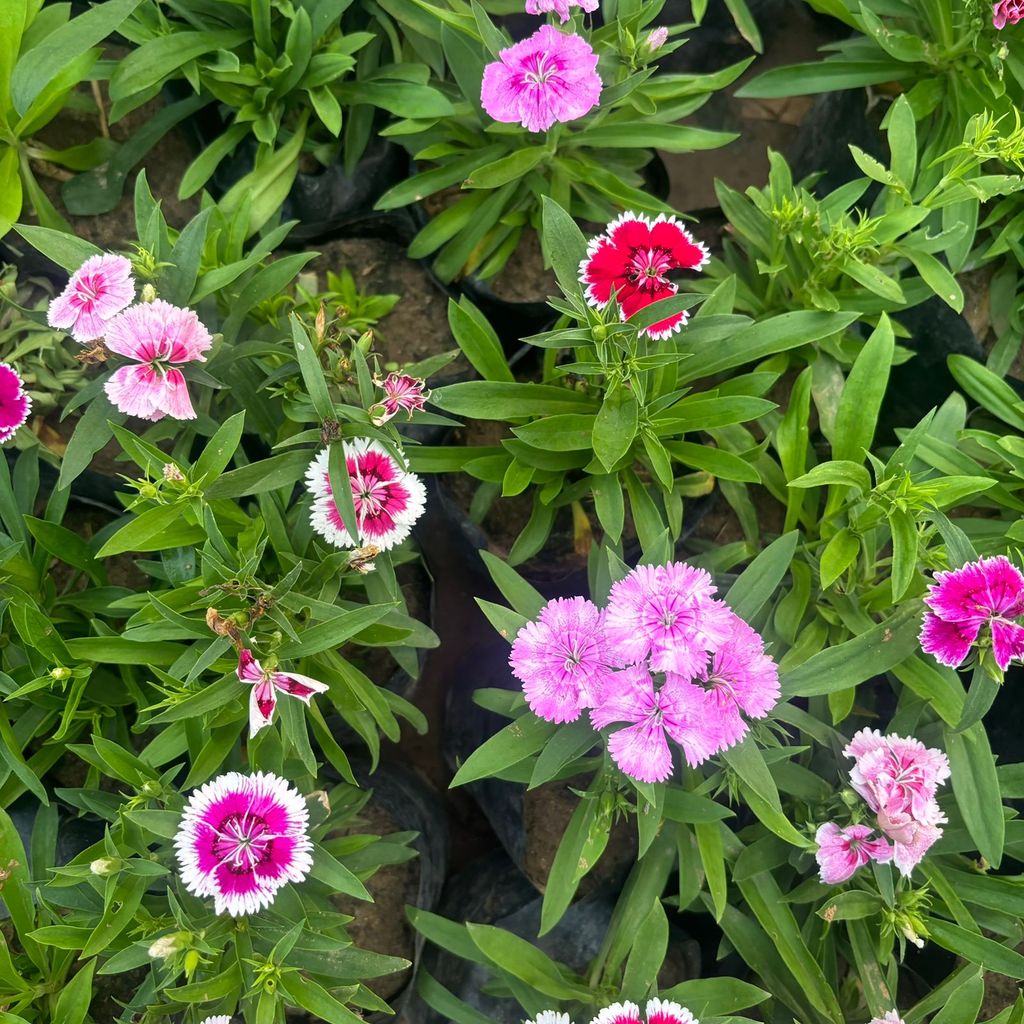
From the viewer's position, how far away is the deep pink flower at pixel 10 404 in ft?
5.20

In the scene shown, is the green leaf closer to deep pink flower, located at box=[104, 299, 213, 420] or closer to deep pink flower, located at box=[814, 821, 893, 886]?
deep pink flower, located at box=[814, 821, 893, 886]

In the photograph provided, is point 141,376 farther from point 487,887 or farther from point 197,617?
point 487,887

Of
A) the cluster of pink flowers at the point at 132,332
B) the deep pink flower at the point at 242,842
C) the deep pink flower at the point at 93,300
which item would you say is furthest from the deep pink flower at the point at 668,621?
the deep pink flower at the point at 93,300

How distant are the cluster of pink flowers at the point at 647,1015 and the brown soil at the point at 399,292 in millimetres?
1452

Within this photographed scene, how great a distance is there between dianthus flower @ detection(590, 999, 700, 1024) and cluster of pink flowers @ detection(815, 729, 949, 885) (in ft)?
1.10

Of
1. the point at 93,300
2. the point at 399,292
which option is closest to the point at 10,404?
the point at 93,300

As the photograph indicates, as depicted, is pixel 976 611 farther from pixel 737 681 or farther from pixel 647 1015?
pixel 647 1015

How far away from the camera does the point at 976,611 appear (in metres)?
1.42

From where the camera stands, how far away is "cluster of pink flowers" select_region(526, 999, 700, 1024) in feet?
4.81

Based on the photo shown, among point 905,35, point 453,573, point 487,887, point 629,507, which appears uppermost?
point 905,35

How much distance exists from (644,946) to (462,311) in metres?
1.27

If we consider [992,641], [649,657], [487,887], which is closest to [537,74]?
[649,657]

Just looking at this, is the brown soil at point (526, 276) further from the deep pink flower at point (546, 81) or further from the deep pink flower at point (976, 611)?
the deep pink flower at point (976, 611)

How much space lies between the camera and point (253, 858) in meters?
1.37
